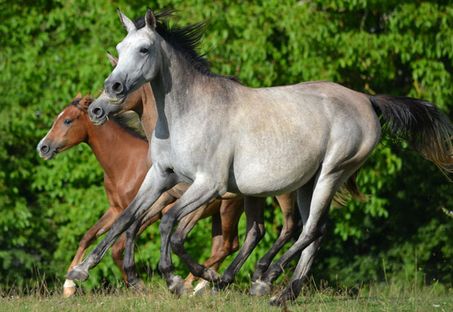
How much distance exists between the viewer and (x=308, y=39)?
47.3 feet

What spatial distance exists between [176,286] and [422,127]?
2921mm

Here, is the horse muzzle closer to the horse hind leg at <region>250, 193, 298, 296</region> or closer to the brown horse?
the brown horse

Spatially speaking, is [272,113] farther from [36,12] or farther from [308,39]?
[36,12]

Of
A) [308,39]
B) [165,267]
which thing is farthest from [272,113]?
[308,39]

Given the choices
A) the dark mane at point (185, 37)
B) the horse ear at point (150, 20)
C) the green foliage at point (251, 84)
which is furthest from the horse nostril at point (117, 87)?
the green foliage at point (251, 84)

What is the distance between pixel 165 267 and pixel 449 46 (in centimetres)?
795

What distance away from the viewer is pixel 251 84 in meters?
14.3

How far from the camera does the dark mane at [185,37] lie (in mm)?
8273

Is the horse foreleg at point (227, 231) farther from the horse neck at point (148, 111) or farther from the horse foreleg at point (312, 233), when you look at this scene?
the horse foreleg at point (312, 233)

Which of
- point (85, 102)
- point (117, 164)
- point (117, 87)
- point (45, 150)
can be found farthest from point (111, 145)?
point (117, 87)

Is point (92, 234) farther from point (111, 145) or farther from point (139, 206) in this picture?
point (139, 206)

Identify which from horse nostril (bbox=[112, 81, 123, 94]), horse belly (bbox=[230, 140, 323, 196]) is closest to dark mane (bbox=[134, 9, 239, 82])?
horse nostril (bbox=[112, 81, 123, 94])

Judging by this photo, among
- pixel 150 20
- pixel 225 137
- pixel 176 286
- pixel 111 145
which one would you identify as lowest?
pixel 176 286

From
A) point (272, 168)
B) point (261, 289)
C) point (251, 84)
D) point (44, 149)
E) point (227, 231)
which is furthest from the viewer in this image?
point (251, 84)
